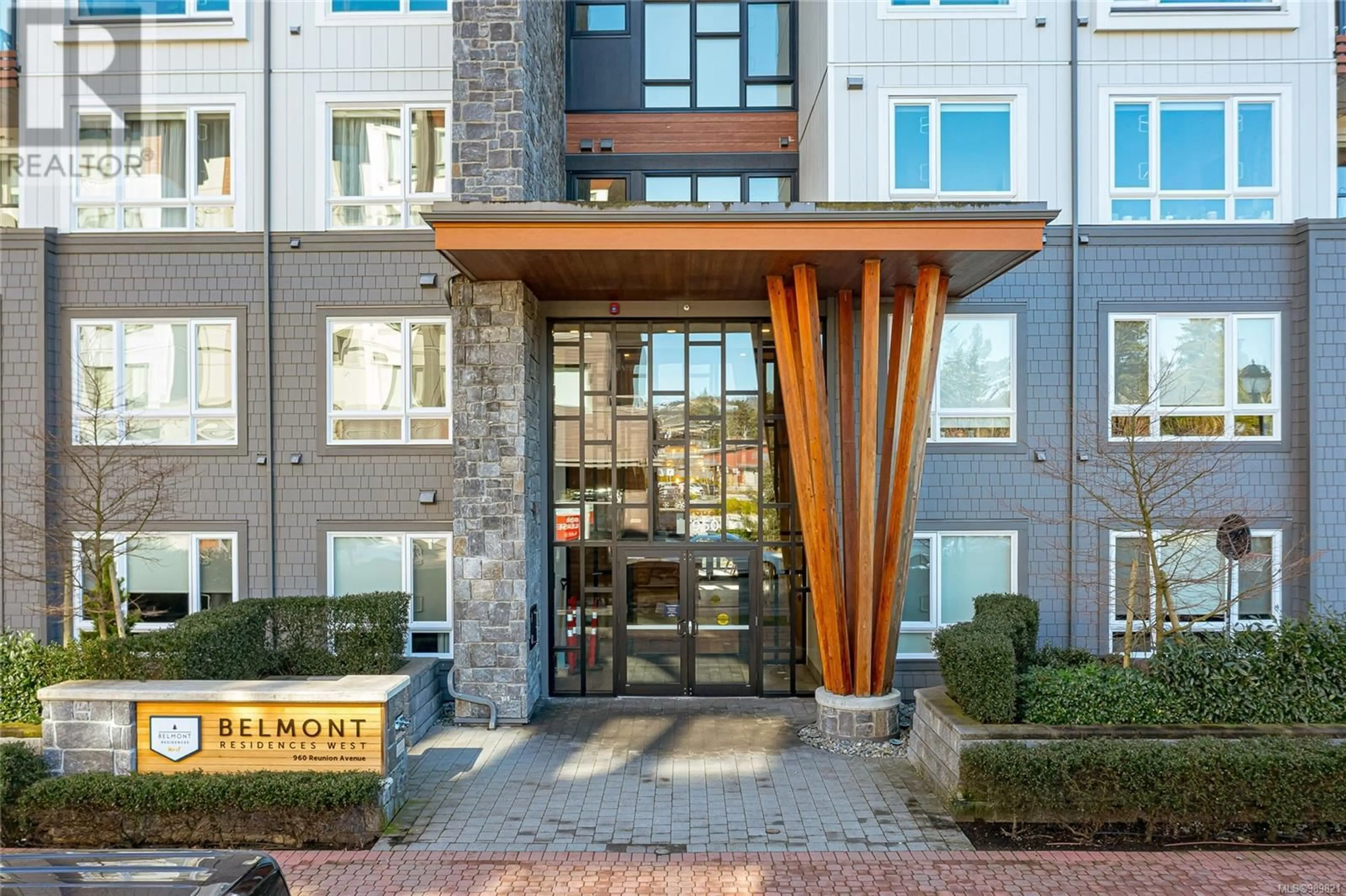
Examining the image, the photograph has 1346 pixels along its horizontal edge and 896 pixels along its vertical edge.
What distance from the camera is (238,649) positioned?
28.0 feet

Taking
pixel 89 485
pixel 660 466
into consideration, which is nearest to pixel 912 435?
pixel 660 466

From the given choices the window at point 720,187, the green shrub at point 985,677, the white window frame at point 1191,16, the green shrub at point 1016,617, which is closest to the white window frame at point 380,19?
the window at point 720,187

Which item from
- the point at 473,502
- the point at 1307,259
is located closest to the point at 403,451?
the point at 473,502

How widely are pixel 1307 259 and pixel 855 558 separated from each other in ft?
22.7

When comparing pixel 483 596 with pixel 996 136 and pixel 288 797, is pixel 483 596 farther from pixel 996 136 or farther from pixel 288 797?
pixel 996 136

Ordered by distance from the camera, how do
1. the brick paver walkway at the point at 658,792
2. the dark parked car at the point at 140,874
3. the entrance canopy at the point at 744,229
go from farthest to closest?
the entrance canopy at the point at 744,229
the brick paver walkway at the point at 658,792
the dark parked car at the point at 140,874

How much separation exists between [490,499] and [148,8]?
8.11 m

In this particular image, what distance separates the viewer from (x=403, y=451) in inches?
414

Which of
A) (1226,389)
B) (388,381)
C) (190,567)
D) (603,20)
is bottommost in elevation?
(190,567)

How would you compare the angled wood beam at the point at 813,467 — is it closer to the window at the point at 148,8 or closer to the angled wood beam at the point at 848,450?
the angled wood beam at the point at 848,450

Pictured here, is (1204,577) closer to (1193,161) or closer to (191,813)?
(1193,161)

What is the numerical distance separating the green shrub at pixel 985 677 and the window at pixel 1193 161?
627 centimetres

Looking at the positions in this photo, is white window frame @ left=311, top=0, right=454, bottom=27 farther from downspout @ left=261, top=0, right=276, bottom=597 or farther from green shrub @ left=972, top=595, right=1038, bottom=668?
green shrub @ left=972, top=595, right=1038, bottom=668

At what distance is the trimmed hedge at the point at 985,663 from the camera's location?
24.0ft
